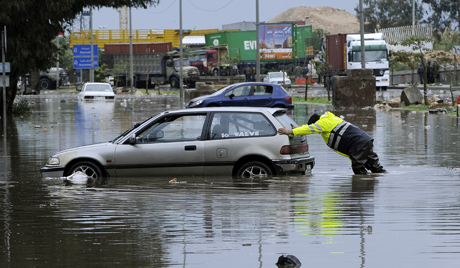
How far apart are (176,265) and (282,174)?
18.7 feet

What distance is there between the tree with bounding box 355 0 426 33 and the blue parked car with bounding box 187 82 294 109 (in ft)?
329

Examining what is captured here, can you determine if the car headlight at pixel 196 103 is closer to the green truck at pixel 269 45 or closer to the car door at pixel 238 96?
the car door at pixel 238 96

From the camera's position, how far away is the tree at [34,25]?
2969 centimetres

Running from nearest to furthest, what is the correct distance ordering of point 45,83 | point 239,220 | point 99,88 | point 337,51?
point 239,220 → point 99,88 → point 337,51 → point 45,83

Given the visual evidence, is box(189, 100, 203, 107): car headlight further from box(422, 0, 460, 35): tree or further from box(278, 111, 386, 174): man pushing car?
box(422, 0, 460, 35): tree

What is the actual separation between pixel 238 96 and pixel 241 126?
20.5 m

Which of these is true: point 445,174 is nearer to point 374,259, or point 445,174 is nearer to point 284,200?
point 284,200

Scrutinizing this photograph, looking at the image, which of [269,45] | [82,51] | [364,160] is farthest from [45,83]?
[364,160]

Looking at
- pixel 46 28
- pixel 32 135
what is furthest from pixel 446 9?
pixel 32 135

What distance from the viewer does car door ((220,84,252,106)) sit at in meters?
32.2

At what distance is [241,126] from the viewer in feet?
40.6

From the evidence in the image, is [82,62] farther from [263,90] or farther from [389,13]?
[389,13]

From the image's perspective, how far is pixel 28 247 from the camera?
747 centimetres

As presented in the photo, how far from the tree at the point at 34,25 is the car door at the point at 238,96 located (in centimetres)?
490
